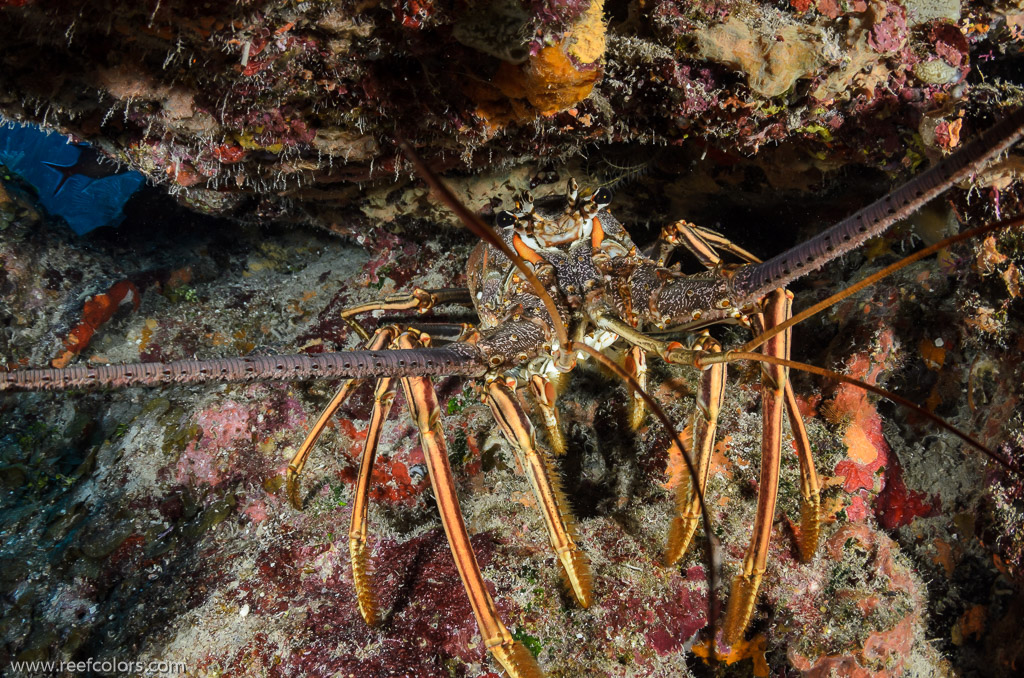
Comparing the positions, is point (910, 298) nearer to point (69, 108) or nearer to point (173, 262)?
point (69, 108)

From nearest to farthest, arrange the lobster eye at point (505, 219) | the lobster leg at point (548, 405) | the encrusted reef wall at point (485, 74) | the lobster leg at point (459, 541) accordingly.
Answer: the encrusted reef wall at point (485, 74) → the lobster leg at point (459, 541) → the lobster leg at point (548, 405) → the lobster eye at point (505, 219)

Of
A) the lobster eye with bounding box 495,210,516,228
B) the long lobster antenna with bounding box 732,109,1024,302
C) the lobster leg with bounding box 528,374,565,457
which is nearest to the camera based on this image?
the long lobster antenna with bounding box 732,109,1024,302

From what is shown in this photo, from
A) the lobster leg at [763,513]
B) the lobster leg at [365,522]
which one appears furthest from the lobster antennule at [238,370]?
the lobster leg at [763,513]

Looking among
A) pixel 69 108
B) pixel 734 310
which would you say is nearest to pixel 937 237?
pixel 734 310

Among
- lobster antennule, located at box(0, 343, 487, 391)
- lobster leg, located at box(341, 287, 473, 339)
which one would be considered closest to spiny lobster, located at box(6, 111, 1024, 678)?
lobster antennule, located at box(0, 343, 487, 391)

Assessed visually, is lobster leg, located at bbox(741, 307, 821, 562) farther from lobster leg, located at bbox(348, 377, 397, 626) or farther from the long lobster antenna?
lobster leg, located at bbox(348, 377, 397, 626)

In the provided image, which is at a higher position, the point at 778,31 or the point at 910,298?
the point at 778,31

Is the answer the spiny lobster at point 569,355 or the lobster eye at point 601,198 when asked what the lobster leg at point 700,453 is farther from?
the lobster eye at point 601,198
